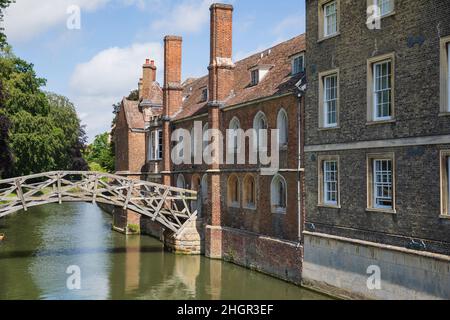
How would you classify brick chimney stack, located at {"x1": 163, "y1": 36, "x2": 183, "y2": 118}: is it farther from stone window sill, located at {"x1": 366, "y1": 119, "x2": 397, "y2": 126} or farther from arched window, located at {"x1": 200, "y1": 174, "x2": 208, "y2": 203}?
stone window sill, located at {"x1": 366, "y1": 119, "x2": 397, "y2": 126}

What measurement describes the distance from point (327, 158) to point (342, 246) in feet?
8.65

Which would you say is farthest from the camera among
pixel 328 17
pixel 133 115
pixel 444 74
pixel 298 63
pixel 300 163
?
pixel 133 115

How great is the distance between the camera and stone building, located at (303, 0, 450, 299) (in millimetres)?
12883

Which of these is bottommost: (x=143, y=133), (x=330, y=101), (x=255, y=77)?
(x=330, y=101)

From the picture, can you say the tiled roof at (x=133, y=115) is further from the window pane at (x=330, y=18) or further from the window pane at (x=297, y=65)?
the window pane at (x=330, y=18)

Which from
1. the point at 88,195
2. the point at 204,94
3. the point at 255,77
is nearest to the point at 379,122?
the point at 255,77

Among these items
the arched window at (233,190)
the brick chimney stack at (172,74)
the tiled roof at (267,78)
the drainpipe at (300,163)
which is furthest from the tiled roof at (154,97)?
the drainpipe at (300,163)

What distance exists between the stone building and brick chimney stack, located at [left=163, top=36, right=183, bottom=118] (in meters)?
13.5

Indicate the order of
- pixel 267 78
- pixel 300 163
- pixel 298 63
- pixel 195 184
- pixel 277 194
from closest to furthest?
pixel 300 163, pixel 298 63, pixel 277 194, pixel 267 78, pixel 195 184

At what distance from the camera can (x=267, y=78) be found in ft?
75.2

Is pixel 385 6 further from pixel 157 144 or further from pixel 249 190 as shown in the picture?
pixel 157 144

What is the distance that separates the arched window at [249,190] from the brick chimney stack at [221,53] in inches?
157

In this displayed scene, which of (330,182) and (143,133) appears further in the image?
(143,133)

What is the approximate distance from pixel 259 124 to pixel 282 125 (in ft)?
5.89
